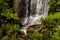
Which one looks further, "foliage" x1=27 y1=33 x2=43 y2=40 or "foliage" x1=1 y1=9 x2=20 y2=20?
"foliage" x1=1 y1=9 x2=20 y2=20

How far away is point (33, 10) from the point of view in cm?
1647

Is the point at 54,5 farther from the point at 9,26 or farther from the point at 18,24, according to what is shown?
the point at 9,26

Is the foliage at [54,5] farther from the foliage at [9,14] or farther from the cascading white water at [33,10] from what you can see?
the foliage at [9,14]

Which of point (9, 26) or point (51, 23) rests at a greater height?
point (51, 23)

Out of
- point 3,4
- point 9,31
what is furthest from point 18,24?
point 3,4

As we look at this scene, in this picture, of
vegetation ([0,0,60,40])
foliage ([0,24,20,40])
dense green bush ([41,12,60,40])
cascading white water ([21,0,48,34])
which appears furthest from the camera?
cascading white water ([21,0,48,34])

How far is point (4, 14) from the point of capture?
15445mm

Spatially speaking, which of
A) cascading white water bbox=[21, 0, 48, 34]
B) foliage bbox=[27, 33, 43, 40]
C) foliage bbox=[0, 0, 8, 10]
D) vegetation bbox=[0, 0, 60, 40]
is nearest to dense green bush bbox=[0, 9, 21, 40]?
vegetation bbox=[0, 0, 60, 40]

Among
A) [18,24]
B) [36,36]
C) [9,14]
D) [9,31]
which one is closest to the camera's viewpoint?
[36,36]

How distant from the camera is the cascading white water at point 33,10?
52.1 feet

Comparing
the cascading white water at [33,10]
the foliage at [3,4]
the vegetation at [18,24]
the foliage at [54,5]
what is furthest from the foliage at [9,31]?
the foliage at [54,5]

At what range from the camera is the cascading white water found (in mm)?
15875

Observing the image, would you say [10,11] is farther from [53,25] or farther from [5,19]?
[53,25]

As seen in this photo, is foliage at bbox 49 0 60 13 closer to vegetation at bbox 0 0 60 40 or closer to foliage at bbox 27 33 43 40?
vegetation at bbox 0 0 60 40
